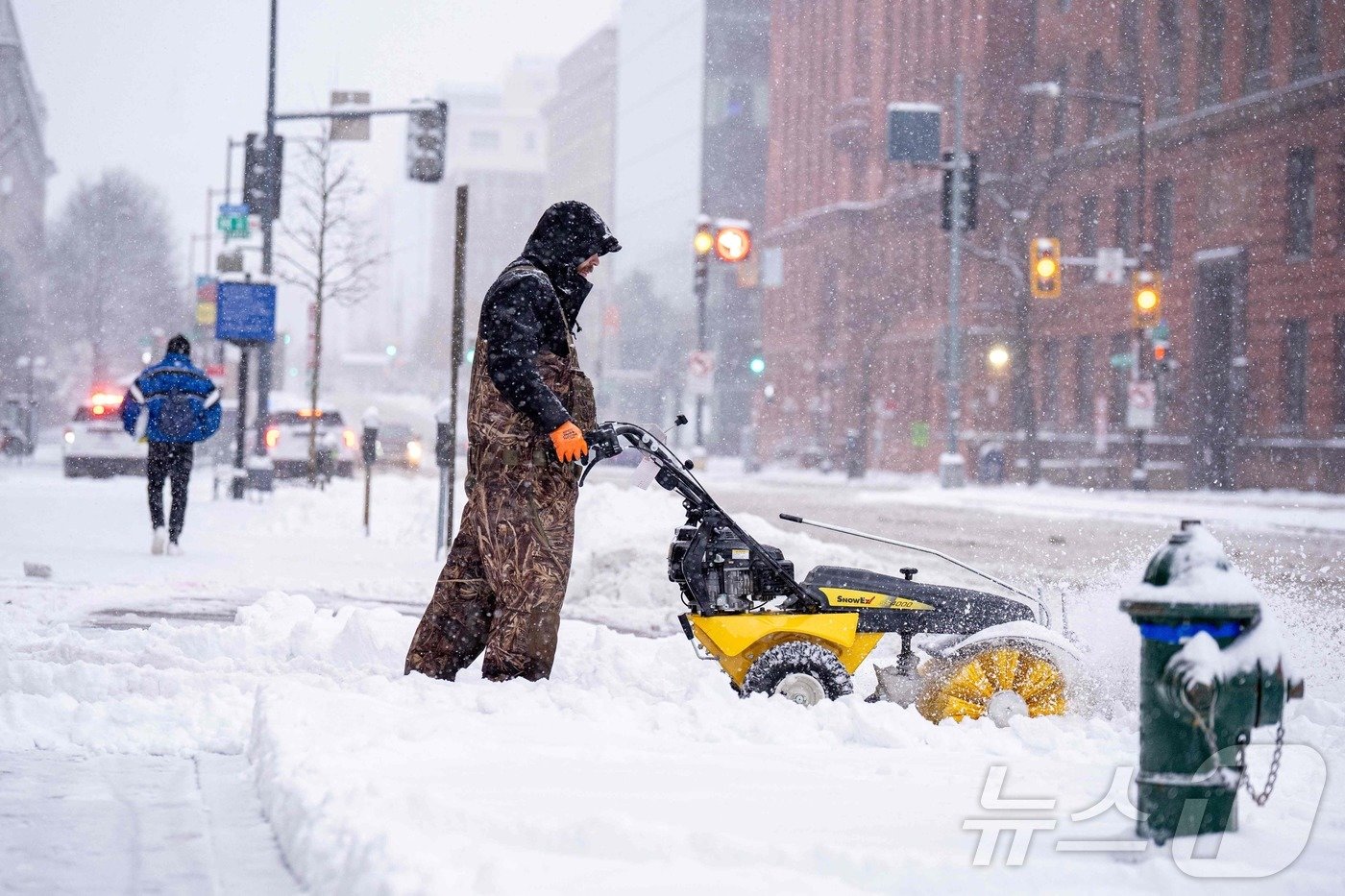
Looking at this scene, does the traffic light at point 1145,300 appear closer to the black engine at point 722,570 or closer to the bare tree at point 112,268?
the black engine at point 722,570

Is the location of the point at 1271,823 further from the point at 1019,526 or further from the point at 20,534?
the point at 1019,526

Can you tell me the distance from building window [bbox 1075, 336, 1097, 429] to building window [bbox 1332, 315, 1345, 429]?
31.0 feet

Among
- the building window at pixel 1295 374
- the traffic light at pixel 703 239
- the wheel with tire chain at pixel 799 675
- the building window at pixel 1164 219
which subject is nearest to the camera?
the wheel with tire chain at pixel 799 675

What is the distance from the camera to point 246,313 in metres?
20.7

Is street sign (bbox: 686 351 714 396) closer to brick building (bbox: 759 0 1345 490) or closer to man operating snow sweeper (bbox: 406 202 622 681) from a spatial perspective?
brick building (bbox: 759 0 1345 490)

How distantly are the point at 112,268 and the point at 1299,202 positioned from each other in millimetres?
49374

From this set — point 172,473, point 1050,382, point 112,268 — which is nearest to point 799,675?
point 172,473

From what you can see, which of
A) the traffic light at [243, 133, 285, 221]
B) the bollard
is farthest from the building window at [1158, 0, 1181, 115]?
the bollard

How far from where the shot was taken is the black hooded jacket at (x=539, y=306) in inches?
231

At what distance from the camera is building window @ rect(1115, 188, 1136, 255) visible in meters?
41.5

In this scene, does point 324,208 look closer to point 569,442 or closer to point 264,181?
point 264,181

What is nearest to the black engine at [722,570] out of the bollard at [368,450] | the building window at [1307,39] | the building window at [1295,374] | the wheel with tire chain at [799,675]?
the wheel with tire chain at [799,675]

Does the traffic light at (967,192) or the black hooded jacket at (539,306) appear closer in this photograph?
the black hooded jacket at (539,306)

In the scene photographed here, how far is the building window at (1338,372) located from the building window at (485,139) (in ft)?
549
